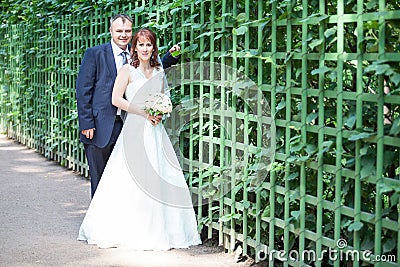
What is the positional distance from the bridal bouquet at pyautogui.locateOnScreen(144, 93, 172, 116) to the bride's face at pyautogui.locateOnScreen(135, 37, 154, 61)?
325 millimetres

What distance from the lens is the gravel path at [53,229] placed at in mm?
6004

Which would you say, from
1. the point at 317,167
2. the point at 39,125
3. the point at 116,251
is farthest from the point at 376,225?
the point at 39,125

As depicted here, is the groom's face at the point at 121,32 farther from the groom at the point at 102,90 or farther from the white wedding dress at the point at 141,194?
the white wedding dress at the point at 141,194

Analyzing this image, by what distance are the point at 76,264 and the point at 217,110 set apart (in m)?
1.59

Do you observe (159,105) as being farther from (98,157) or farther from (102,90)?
(98,157)

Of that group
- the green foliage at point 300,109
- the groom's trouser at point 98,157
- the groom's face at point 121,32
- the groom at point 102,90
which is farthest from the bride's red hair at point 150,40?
the groom's trouser at point 98,157

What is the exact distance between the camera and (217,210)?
6.50 m

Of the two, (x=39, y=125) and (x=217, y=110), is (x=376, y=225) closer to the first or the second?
(x=217, y=110)

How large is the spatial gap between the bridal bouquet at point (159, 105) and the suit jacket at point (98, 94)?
61 centimetres
